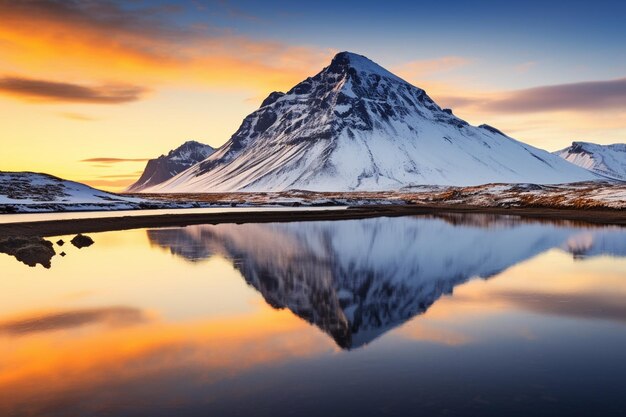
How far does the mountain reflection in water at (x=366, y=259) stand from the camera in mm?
21719

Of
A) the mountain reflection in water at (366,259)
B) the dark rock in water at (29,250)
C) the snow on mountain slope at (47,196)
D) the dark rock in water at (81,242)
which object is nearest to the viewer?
the mountain reflection in water at (366,259)

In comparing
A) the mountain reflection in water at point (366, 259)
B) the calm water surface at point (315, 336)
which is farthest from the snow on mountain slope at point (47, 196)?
the calm water surface at point (315, 336)

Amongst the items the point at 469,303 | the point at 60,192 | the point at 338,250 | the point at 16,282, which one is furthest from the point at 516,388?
the point at 60,192

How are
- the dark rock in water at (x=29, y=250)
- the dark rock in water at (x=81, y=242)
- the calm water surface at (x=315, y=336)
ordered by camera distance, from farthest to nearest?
the dark rock in water at (x=81, y=242)
the dark rock in water at (x=29, y=250)
the calm water surface at (x=315, y=336)

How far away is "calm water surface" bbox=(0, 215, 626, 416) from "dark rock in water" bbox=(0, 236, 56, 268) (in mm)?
1200

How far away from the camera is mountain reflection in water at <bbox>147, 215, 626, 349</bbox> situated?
2172cm

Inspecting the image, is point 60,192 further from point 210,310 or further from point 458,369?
point 458,369

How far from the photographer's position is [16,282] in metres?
28.5

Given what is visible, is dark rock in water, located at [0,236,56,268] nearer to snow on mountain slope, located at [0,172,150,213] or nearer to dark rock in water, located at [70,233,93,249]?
dark rock in water, located at [70,233,93,249]

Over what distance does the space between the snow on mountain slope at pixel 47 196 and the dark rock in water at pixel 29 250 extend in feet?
224

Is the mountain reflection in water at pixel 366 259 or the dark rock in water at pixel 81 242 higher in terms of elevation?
the mountain reflection in water at pixel 366 259

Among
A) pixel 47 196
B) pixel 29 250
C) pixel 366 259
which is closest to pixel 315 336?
pixel 366 259

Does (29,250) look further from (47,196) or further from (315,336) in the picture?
(47,196)

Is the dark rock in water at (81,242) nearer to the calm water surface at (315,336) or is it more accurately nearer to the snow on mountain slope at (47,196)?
the calm water surface at (315,336)
